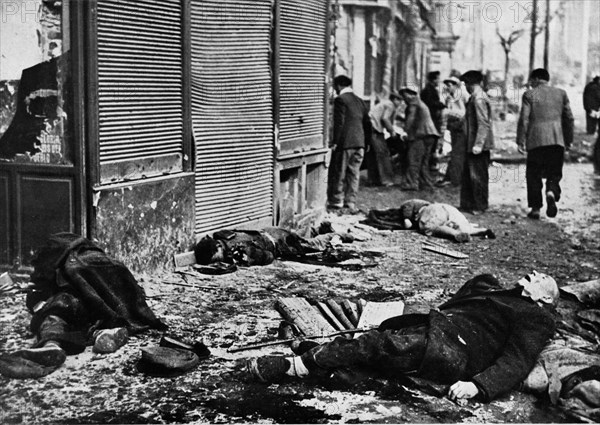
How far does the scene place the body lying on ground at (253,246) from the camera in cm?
926

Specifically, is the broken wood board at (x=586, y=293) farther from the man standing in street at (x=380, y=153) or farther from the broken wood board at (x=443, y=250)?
the man standing in street at (x=380, y=153)

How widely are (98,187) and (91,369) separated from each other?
230 cm

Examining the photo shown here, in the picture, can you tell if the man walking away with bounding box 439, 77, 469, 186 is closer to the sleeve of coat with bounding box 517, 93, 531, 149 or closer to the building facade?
the sleeve of coat with bounding box 517, 93, 531, 149

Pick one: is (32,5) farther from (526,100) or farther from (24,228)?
(526,100)

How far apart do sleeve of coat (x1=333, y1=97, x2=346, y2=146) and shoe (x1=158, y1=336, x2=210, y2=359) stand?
8.87 meters

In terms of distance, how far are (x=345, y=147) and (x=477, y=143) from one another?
228 cm

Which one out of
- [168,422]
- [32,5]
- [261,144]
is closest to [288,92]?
[261,144]

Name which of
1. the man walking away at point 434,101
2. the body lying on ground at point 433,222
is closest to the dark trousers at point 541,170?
the body lying on ground at point 433,222

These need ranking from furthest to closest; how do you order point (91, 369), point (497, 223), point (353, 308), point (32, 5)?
point (497, 223) → point (32, 5) → point (353, 308) → point (91, 369)

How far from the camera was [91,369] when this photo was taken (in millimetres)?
5758

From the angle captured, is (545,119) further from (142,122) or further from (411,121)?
(142,122)

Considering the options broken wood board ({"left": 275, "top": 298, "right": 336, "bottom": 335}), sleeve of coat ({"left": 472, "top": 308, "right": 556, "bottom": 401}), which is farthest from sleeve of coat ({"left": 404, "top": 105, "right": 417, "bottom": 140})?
sleeve of coat ({"left": 472, "top": 308, "right": 556, "bottom": 401})

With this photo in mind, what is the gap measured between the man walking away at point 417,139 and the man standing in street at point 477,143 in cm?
296

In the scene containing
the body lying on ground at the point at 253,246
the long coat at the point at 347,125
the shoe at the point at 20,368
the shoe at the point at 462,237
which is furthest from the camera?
the long coat at the point at 347,125
